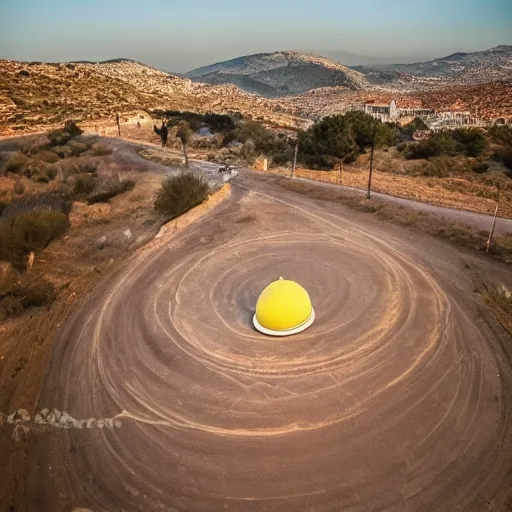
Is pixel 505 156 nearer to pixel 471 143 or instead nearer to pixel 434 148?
pixel 471 143

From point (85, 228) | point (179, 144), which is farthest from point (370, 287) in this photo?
point (179, 144)

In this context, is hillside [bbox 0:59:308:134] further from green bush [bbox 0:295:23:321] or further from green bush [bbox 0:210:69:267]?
green bush [bbox 0:295:23:321]

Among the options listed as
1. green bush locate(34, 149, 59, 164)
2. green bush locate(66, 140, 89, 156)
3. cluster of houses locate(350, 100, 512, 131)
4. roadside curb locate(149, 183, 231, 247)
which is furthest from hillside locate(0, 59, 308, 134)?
roadside curb locate(149, 183, 231, 247)

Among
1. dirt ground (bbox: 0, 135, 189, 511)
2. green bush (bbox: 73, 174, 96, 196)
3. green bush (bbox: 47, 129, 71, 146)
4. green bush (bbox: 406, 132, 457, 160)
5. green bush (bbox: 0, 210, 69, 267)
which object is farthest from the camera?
green bush (bbox: 47, 129, 71, 146)

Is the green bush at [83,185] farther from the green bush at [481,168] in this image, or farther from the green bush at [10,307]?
the green bush at [481,168]

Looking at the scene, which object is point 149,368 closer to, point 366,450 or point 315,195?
point 366,450

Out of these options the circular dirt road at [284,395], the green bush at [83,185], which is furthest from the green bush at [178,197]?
the green bush at [83,185]

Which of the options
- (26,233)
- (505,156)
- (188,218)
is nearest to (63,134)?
(188,218)
